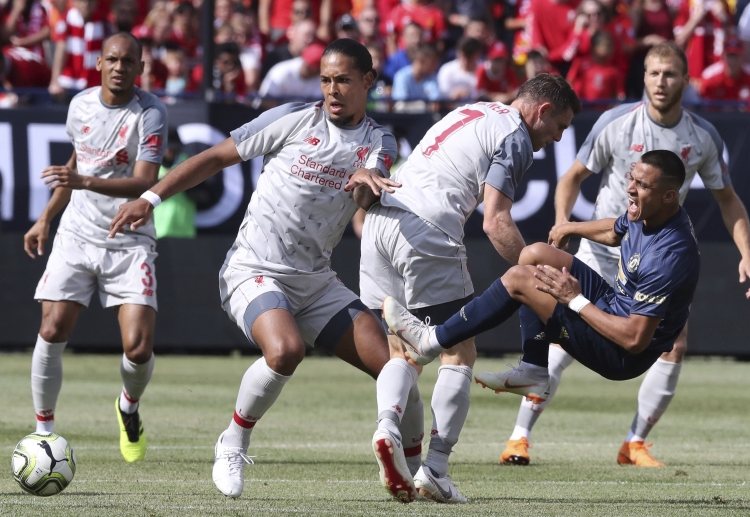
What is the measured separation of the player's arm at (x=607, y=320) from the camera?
6879mm

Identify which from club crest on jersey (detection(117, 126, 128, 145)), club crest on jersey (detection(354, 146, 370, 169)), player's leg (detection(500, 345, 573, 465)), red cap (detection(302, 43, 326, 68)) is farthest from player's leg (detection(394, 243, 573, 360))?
red cap (detection(302, 43, 326, 68))

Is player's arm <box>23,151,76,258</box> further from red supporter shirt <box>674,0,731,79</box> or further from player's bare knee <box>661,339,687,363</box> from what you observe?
red supporter shirt <box>674,0,731,79</box>

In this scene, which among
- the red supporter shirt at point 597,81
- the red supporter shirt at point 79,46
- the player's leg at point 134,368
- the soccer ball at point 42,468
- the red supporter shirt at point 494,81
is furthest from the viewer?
the red supporter shirt at point 494,81

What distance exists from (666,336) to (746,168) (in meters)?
8.56

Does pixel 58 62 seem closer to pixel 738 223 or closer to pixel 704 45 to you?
pixel 704 45

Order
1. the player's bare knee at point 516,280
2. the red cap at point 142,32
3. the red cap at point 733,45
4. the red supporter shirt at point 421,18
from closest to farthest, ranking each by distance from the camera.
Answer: the player's bare knee at point 516,280 < the red cap at point 733,45 < the red cap at point 142,32 < the red supporter shirt at point 421,18

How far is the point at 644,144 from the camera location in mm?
9141

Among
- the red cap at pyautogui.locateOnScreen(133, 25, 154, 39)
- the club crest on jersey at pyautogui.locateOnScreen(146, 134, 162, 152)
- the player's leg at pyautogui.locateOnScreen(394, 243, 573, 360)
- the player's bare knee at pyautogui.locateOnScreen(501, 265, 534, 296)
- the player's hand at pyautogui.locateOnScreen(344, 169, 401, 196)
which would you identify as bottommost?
the red cap at pyautogui.locateOnScreen(133, 25, 154, 39)

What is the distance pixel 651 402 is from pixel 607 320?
2.55 m

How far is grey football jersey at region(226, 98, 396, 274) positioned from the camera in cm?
714

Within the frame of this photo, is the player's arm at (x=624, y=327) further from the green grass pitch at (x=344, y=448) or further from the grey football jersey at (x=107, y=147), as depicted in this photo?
the grey football jersey at (x=107, y=147)

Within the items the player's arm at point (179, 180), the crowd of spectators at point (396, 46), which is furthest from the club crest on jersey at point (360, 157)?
the crowd of spectators at point (396, 46)

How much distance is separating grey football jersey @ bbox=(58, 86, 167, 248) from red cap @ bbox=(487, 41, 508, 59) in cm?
811

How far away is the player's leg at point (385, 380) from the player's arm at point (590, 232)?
126cm
